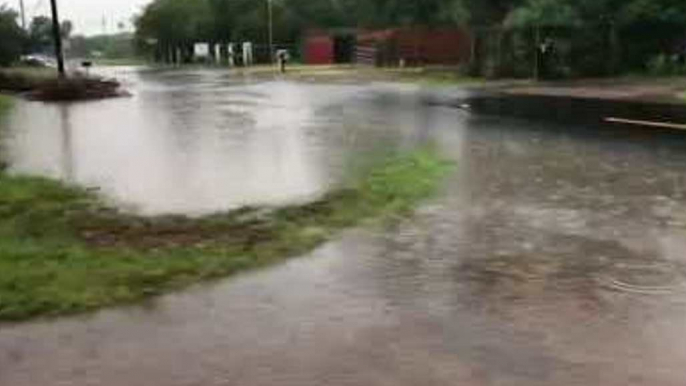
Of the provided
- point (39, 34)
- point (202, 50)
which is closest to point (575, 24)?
point (39, 34)

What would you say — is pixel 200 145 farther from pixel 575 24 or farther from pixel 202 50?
pixel 202 50

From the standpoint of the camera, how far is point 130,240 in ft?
34.4

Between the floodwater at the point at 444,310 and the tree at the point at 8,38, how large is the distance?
51.7m

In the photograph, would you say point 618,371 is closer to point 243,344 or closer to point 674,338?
point 674,338

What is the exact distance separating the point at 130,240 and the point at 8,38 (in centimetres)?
5615

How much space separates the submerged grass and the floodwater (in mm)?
325

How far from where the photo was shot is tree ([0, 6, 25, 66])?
6266cm

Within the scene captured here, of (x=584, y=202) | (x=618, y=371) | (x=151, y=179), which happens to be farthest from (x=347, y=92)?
(x=618, y=371)

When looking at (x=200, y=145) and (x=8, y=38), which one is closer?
(x=200, y=145)

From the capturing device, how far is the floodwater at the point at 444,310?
Result: 635 centimetres

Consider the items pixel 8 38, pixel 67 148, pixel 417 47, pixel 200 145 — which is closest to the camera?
pixel 200 145

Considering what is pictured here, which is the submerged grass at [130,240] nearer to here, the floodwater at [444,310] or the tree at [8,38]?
the floodwater at [444,310]

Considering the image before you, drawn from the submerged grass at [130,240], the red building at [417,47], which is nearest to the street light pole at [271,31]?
the red building at [417,47]

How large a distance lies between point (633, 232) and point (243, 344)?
16.6ft
